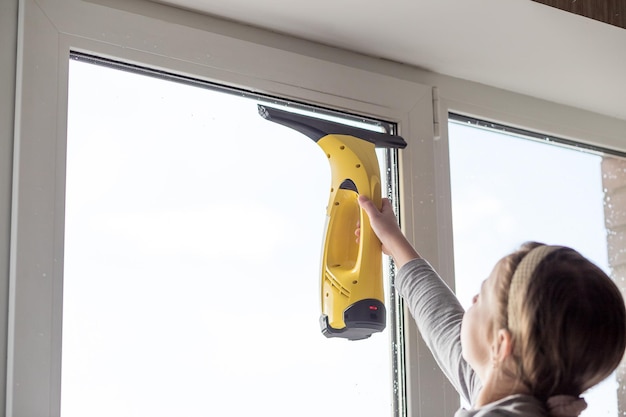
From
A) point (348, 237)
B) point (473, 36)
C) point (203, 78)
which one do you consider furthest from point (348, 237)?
point (473, 36)

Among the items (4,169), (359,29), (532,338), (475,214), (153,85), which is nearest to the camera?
(532,338)

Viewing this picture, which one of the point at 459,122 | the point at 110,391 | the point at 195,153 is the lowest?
the point at 110,391

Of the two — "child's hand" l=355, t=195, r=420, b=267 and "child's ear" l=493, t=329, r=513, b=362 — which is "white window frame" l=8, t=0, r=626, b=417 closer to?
"child's hand" l=355, t=195, r=420, b=267

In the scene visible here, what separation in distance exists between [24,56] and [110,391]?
1.51ft

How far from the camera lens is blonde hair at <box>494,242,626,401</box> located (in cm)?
95

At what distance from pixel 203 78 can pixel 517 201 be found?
655mm

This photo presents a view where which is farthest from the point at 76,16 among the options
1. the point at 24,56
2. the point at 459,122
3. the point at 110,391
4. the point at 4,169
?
the point at 459,122

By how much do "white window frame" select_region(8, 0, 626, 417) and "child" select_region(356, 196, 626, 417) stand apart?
1.59ft

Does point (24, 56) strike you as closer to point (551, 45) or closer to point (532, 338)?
point (532, 338)

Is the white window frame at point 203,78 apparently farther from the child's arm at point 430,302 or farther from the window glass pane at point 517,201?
the child's arm at point 430,302

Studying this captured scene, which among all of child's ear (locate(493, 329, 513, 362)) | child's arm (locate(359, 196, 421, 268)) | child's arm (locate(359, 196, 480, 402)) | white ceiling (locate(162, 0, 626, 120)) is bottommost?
child's ear (locate(493, 329, 513, 362))

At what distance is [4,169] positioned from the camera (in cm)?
119

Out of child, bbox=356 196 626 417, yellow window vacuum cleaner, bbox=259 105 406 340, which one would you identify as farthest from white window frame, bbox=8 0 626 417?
child, bbox=356 196 626 417

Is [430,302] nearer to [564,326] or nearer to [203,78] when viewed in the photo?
[564,326]
